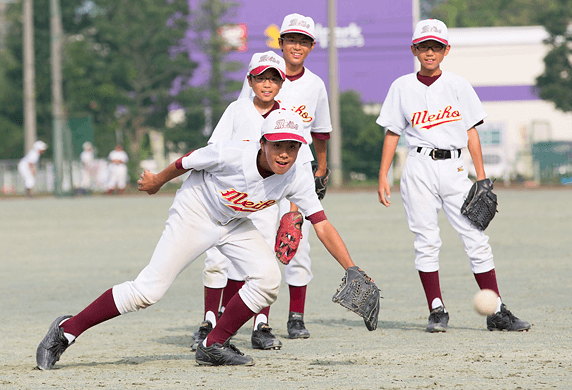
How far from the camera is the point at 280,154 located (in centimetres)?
454

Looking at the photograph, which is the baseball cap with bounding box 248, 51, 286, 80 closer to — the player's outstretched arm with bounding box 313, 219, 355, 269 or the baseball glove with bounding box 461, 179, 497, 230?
the player's outstretched arm with bounding box 313, 219, 355, 269

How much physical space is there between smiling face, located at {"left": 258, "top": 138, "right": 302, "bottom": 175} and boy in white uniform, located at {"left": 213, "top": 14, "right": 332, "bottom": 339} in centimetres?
137

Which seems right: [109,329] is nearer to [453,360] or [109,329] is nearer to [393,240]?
[453,360]

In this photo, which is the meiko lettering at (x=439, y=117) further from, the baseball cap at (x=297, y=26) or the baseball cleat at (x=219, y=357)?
the baseball cleat at (x=219, y=357)

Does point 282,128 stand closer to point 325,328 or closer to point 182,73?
point 325,328

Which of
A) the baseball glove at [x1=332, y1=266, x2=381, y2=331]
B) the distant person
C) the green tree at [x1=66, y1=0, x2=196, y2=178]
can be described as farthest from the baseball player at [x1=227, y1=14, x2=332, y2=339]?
the green tree at [x1=66, y1=0, x2=196, y2=178]

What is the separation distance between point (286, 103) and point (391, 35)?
37192 mm

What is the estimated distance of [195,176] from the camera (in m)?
5.05

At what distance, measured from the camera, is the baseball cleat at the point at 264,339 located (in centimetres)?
568

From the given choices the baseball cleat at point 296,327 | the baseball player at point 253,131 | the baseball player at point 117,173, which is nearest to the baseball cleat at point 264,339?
the baseball player at point 253,131

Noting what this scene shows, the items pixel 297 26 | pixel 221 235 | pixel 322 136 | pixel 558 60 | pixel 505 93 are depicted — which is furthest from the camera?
pixel 505 93

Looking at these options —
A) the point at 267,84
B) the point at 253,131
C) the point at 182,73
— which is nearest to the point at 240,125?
the point at 253,131

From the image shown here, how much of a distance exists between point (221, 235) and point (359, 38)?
3885cm

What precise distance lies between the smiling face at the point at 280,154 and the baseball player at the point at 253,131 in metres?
0.46
